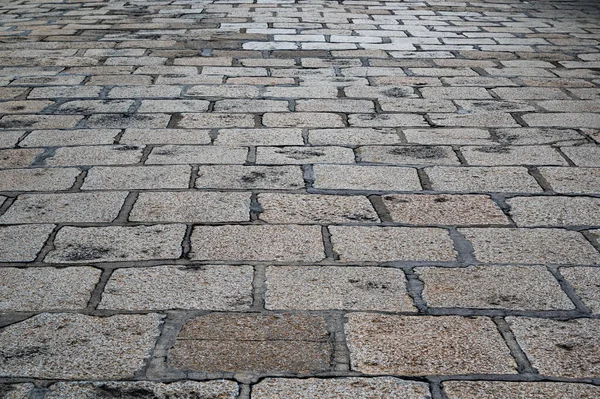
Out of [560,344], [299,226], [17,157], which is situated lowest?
[17,157]

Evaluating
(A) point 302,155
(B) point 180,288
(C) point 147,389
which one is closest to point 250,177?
(A) point 302,155

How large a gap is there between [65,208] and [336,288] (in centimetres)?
133

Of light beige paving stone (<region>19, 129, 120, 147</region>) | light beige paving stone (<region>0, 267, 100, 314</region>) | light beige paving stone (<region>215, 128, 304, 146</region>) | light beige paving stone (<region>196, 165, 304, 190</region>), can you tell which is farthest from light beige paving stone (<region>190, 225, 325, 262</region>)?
light beige paving stone (<region>19, 129, 120, 147</region>)

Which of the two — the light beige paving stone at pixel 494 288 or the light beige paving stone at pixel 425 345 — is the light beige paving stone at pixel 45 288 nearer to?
the light beige paving stone at pixel 425 345

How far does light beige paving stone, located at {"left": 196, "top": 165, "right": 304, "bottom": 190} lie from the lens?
3697mm

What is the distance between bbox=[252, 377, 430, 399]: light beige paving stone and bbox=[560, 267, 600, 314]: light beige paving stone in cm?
79

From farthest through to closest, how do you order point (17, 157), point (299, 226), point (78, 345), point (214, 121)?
point (214, 121) < point (17, 157) < point (299, 226) < point (78, 345)

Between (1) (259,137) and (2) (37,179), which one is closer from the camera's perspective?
(2) (37,179)

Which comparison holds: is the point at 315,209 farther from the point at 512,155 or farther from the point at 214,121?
the point at 214,121

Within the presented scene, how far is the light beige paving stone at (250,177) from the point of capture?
370cm

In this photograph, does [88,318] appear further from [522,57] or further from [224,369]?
[522,57]

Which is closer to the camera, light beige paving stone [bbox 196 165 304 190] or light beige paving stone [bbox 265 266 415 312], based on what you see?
light beige paving stone [bbox 265 266 415 312]

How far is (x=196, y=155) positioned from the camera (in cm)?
413

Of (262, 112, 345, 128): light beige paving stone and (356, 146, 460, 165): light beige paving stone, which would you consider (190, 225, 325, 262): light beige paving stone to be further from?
(262, 112, 345, 128): light beige paving stone
